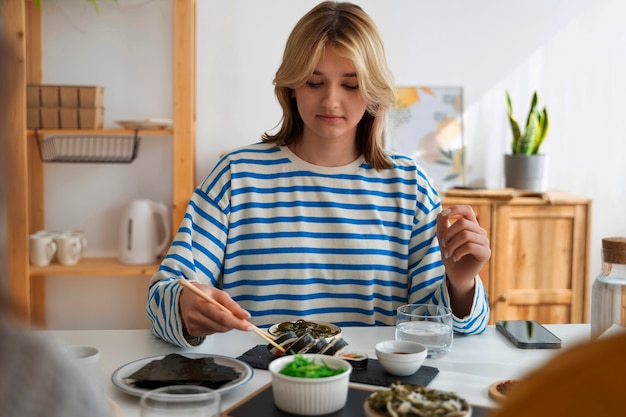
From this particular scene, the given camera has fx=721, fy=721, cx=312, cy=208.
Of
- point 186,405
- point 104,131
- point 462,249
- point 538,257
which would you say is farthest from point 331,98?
point 538,257

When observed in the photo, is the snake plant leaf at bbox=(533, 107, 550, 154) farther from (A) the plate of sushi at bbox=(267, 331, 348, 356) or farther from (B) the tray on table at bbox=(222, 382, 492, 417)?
(B) the tray on table at bbox=(222, 382, 492, 417)

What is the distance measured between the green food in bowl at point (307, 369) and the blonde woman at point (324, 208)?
1.84 ft

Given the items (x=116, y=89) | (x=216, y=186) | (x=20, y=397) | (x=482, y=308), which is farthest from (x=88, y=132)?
(x=20, y=397)

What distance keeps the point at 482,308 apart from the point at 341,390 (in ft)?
1.89

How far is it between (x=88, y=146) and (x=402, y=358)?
2610 mm

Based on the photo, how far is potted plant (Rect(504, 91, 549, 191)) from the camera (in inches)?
131

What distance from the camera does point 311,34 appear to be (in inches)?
66.1

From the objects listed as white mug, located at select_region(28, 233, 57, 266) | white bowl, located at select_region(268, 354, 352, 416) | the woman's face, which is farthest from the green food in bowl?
Answer: white mug, located at select_region(28, 233, 57, 266)

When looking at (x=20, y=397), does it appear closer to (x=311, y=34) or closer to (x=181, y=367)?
(x=181, y=367)

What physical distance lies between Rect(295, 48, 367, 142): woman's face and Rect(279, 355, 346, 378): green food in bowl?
74 centimetres

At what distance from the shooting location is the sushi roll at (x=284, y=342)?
1291 millimetres

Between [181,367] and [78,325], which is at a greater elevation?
[181,367]

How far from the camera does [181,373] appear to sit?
45.6 inches

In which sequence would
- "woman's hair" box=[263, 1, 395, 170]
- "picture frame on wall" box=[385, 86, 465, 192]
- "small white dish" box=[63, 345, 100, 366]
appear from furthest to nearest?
1. "picture frame on wall" box=[385, 86, 465, 192]
2. "woman's hair" box=[263, 1, 395, 170]
3. "small white dish" box=[63, 345, 100, 366]
